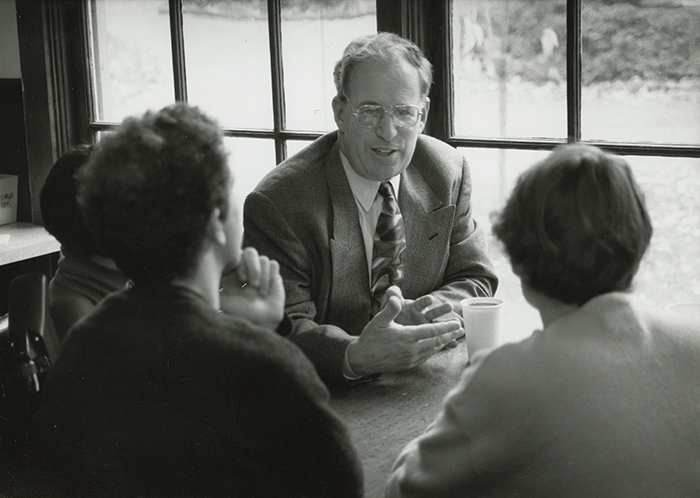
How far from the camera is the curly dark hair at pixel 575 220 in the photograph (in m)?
0.59

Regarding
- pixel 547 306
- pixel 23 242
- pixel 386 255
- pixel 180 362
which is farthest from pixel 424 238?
pixel 23 242

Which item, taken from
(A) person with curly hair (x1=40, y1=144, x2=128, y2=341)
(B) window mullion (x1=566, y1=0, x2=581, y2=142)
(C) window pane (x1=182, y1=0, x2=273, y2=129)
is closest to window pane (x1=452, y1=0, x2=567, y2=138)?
(B) window mullion (x1=566, y1=0, x2=581, y2=142)

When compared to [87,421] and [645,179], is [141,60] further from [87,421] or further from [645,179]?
[645,179]

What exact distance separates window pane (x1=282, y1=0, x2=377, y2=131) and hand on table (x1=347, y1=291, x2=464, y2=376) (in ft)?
0.68

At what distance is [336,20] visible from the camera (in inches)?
31.4

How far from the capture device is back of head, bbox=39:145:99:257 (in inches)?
24.1

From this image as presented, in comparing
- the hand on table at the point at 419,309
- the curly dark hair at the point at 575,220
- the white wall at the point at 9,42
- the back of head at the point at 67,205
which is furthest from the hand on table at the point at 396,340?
the white wall at the point at 9,42

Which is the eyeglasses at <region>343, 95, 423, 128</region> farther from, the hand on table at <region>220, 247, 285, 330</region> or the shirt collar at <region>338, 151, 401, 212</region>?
the hand on table at <region>220, 247, 285, 330</region>

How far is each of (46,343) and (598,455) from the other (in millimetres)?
481

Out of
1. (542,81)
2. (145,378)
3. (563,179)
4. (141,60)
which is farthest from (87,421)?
(542,81)

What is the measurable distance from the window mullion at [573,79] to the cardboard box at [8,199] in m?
0.55

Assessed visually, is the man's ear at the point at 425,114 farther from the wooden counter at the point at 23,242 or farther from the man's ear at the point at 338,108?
the wooden counter at the point at 23,242

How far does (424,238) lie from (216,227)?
23 centimetres

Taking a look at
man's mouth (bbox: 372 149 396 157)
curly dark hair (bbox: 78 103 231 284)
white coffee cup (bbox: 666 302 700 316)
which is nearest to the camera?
curly dark hair (bbox: 78 103 231 284)
